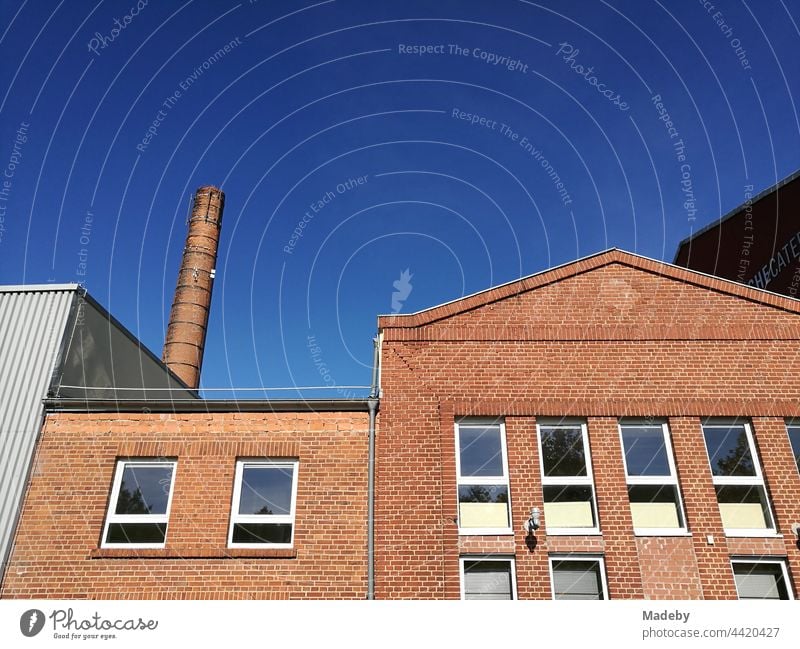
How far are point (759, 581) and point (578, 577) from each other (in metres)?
3.17

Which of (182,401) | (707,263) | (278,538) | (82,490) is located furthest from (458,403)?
(707,263)

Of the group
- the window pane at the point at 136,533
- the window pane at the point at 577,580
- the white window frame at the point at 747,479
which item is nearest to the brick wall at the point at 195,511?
the window pane at the point at 136,533

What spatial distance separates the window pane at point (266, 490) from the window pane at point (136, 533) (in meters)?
1.50

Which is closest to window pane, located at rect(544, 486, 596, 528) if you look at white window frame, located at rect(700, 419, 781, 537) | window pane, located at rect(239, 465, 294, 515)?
white window frame, located at rect(700, 419, 781, 537)

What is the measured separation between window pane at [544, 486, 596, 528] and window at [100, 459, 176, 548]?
7.14 metres

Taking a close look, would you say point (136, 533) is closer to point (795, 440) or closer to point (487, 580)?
point (487, 580)

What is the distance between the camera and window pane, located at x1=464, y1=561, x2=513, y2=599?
11055 mm

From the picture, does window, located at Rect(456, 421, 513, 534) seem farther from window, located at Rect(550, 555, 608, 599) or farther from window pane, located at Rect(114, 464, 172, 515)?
window pane, located at Rect(114, 464, 172, 515)

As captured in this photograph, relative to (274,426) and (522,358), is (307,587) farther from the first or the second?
(522,358)

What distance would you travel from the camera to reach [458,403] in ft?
40.5

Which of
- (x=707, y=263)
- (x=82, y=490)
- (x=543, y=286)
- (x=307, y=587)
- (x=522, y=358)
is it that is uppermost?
(x=707, y=263)

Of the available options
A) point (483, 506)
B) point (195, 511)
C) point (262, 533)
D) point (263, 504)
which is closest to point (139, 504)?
point (195, 511)

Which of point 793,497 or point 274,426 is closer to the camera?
point 793,497

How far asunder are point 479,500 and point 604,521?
228 cm
